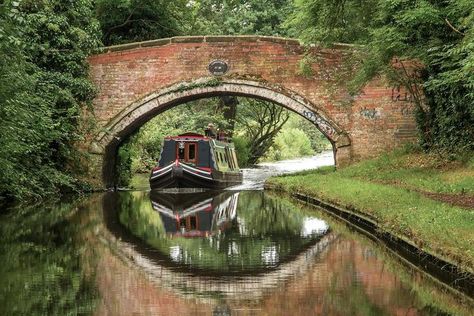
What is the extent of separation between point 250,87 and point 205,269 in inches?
520

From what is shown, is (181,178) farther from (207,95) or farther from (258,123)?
(258,123)

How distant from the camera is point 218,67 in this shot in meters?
20.5

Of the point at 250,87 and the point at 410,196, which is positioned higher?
the point at 250,87

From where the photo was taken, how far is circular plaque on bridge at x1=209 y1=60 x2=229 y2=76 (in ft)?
67.3

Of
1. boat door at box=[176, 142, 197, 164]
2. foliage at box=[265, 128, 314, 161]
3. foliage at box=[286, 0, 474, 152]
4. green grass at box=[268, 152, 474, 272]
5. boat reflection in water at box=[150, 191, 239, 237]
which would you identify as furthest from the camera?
foliage at box=[265, 128, 314, 161]

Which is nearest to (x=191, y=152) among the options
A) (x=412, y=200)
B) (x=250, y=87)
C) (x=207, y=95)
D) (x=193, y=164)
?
(x=193, y=164)

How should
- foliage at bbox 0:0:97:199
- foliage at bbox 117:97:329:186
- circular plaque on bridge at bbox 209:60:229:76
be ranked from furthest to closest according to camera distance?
1. foliage at bbox 117:97:329:186
2. circular plaque on bridge at bbox 209:60:229:76
3. foliage at bbox 0:0:97:199

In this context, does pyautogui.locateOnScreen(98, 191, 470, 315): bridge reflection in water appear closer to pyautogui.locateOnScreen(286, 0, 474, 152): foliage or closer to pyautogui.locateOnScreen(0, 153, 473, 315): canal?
pyautogui.locateOnScreen(0, 153, 473, 315): canal

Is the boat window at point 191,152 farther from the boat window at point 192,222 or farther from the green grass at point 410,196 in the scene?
the boat window at point 192,222

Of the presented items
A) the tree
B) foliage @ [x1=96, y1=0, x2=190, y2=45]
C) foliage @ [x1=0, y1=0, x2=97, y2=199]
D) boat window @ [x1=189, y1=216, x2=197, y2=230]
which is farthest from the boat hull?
the tree

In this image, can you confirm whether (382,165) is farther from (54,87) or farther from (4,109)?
(4,109)

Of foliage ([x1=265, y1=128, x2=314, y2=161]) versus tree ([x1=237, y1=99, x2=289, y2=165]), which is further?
foliage ([x1=265, y1=128, x2=314, y2=161])

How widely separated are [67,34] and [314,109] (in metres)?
6.99

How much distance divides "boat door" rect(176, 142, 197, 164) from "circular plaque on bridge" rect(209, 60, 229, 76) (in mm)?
3488
